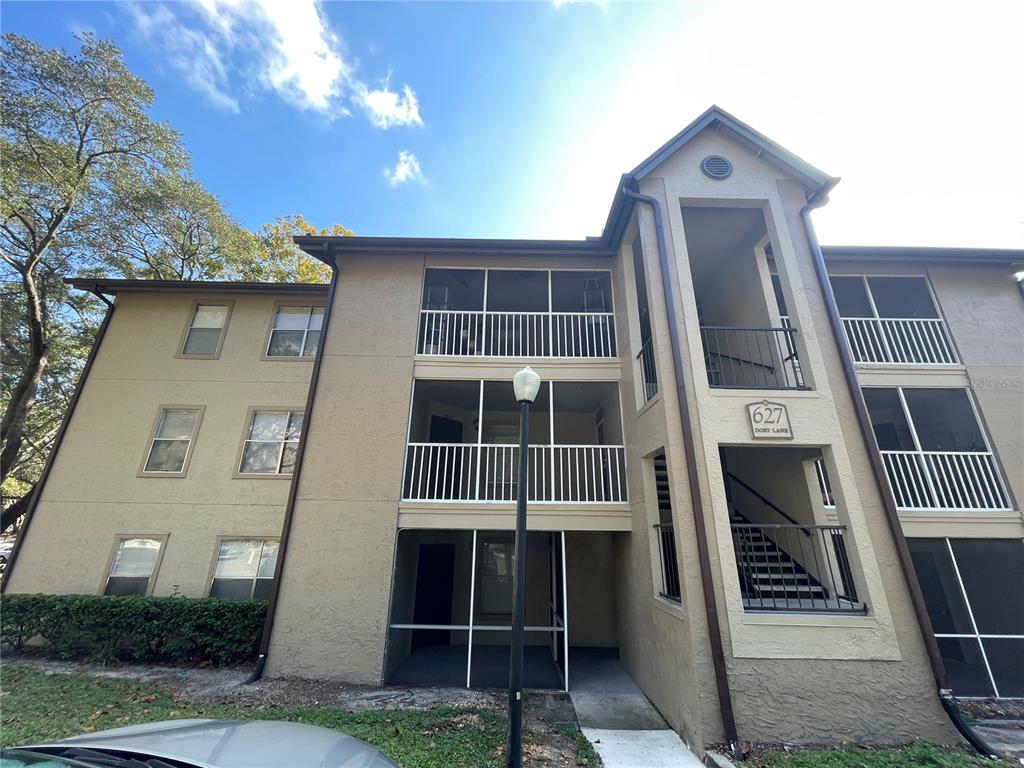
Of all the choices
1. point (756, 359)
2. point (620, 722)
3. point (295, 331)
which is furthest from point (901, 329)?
point (295, 331)

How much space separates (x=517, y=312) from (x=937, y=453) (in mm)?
8518

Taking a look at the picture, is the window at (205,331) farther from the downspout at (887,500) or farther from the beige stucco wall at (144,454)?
the downspout at (887,500)

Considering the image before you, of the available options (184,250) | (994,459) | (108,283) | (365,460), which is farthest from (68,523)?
(994,459)

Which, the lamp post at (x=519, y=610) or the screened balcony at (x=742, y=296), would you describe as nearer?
the lamp post at (x=519, y=610)

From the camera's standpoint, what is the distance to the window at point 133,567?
844cm

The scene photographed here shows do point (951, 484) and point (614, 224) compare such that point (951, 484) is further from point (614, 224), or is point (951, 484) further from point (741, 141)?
point (614, 224)

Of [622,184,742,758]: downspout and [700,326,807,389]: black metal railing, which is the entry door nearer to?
[622,184,742,758]: downspout

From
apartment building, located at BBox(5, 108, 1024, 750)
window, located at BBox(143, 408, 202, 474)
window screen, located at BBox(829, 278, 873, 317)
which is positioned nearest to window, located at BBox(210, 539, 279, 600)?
apartment building, located at BBox(5, 108, 1024, 750)

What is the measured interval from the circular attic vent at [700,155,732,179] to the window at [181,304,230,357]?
1212 cm

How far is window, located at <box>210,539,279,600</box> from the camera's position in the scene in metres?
8.43

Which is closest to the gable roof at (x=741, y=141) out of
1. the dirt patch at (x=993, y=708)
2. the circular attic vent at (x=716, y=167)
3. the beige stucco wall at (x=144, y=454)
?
the circular attic vent at (x=716, y=167)

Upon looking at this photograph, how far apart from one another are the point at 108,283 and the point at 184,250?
21.9 feet

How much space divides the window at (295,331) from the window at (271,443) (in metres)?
1.69

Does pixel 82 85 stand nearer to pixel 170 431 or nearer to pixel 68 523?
pixel 170 431
